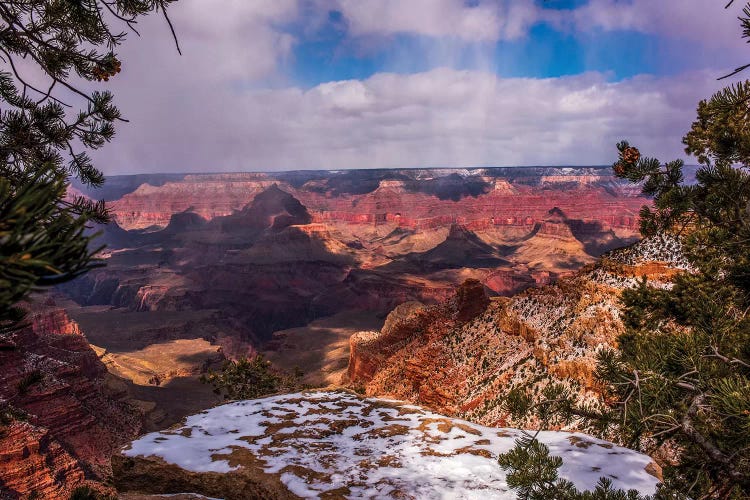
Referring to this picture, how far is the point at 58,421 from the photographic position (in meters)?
26.7

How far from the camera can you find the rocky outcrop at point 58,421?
803 inches

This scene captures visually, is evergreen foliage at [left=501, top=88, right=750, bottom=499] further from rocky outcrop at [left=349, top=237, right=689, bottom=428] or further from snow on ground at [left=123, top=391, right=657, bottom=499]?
rocky outcrop at [left=349, top=237, right=689, bottom=428]

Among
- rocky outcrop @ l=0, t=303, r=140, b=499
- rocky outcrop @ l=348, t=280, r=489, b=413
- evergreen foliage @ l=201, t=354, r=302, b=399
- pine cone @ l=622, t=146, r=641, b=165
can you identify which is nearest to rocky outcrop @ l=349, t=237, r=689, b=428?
rocky outcrop @ l=348, t=280, r=489, b=413

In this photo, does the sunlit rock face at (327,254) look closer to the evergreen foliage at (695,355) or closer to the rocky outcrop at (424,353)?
the rocky outcrop at (424,353)

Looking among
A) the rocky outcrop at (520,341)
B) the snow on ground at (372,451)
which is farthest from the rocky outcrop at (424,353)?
the snow on ground at (372,451)

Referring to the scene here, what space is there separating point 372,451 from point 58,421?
28012mm

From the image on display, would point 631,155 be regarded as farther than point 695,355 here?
Yes

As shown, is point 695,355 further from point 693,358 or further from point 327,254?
point 327,254

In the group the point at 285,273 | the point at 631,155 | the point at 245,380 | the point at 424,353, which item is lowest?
the point at 285,273

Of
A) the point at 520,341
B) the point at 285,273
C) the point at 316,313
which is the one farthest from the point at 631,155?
the point at 285,273

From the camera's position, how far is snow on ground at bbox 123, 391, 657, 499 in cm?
637

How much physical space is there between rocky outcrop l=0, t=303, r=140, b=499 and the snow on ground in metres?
9.46

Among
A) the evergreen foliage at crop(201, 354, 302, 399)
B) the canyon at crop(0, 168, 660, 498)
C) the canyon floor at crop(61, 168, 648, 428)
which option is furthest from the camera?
the canyon floor at crop(61, 168, 648, 428)

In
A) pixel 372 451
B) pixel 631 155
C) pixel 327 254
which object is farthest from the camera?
pixel 327 254
